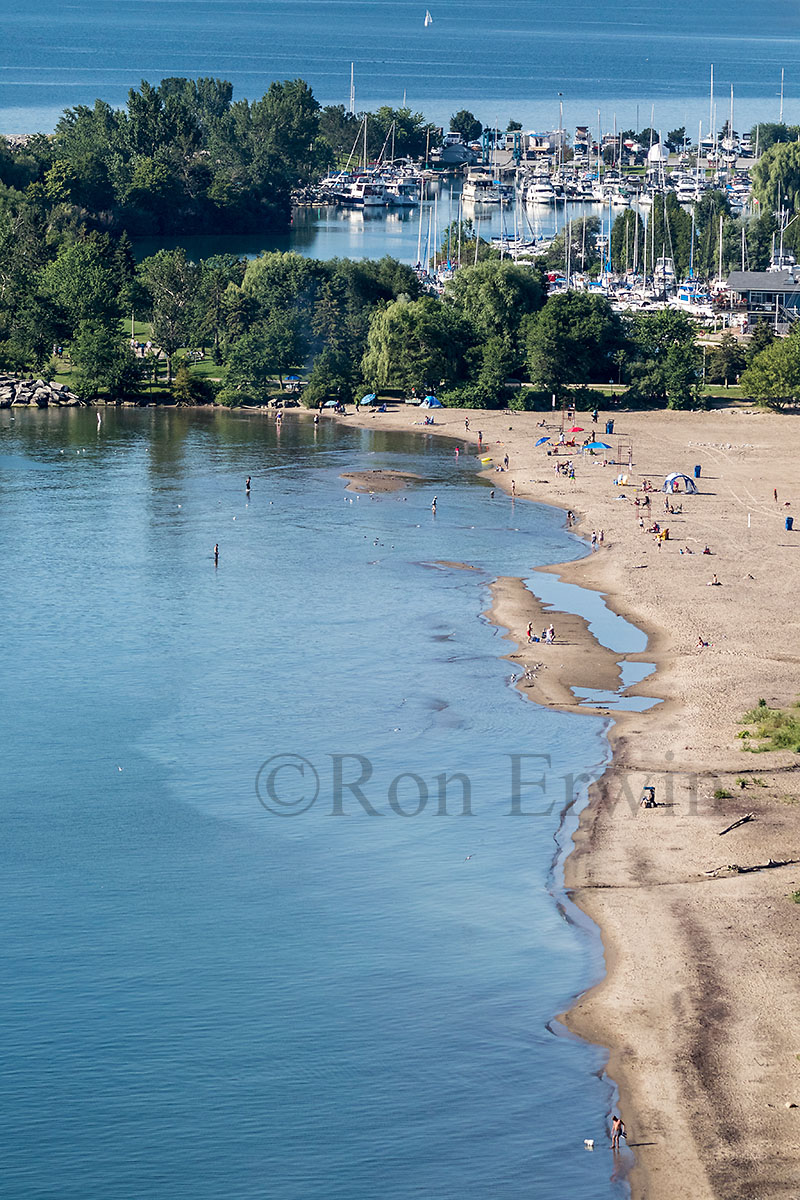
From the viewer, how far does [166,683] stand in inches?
2485

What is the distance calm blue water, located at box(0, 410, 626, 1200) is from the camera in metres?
35.2

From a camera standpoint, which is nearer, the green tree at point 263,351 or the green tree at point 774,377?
the green tree at point 774,377

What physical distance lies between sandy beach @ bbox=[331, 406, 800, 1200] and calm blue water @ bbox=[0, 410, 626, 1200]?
1369mm

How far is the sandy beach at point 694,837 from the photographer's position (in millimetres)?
35219

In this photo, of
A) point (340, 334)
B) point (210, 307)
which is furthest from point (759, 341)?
point (210, 307)

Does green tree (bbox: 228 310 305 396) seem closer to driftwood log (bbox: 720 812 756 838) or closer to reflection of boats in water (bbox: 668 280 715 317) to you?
reflection of boats in water (bbox: 668 280 715 317)

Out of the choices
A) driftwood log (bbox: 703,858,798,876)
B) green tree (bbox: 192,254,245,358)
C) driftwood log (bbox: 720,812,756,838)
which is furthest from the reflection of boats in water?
driftwood log (bbox: 703,858,798,876)

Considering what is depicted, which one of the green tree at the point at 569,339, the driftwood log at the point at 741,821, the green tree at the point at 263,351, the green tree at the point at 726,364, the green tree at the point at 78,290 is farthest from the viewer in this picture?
the green tree at the point at 726,364

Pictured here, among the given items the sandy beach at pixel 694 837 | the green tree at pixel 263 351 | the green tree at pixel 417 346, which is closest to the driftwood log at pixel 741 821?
the sandy beach at pixel 694 837

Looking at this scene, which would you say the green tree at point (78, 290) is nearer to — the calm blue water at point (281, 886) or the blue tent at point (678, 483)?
the calm blue water at point (281, 886)

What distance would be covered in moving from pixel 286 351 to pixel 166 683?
60181 mm

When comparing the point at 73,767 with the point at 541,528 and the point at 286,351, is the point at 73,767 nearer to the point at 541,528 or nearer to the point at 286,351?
the point at 541,528

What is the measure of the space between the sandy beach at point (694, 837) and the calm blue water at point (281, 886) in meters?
1.37

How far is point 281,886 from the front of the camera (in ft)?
153
